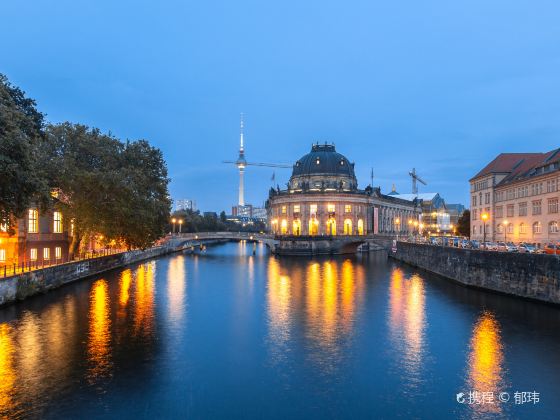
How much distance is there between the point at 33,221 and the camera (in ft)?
178

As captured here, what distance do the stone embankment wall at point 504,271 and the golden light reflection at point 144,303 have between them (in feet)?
99.6

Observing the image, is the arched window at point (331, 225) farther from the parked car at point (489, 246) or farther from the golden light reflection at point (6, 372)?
the golden light reflection at point (6, 372)

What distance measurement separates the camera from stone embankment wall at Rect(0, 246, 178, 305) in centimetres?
3803

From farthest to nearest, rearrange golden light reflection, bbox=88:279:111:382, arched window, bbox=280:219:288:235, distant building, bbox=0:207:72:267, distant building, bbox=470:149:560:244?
arched window, bbox=280:219:288:235, distant building, bbox=470:149:560:244, distant building, bbox=0:207:72:267, golden light reflection, bbox=88:279:111:382

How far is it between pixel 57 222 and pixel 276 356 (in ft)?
142

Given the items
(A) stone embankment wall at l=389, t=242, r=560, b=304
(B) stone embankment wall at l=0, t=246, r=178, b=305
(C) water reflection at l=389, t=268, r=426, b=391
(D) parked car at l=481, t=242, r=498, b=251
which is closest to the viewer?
(C) water reflection at l=389, t=268, r=426, b=391

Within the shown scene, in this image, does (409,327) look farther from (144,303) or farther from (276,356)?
(144,303)

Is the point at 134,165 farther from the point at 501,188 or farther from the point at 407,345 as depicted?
the point at 501,188

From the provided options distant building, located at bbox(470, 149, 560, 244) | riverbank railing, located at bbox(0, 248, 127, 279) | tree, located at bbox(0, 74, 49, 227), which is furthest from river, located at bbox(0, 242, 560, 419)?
distant building, located at bbox(470, 149, 560, 244)

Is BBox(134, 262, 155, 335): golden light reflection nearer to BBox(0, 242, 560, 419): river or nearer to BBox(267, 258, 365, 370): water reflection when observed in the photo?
BBox(0, 242, 560, 419): river

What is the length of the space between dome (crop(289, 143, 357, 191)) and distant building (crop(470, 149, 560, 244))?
62.9 metres

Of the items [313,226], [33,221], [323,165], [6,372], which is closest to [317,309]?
[6,372]

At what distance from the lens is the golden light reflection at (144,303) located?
1296 inches

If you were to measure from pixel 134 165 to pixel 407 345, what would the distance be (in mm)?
47969
